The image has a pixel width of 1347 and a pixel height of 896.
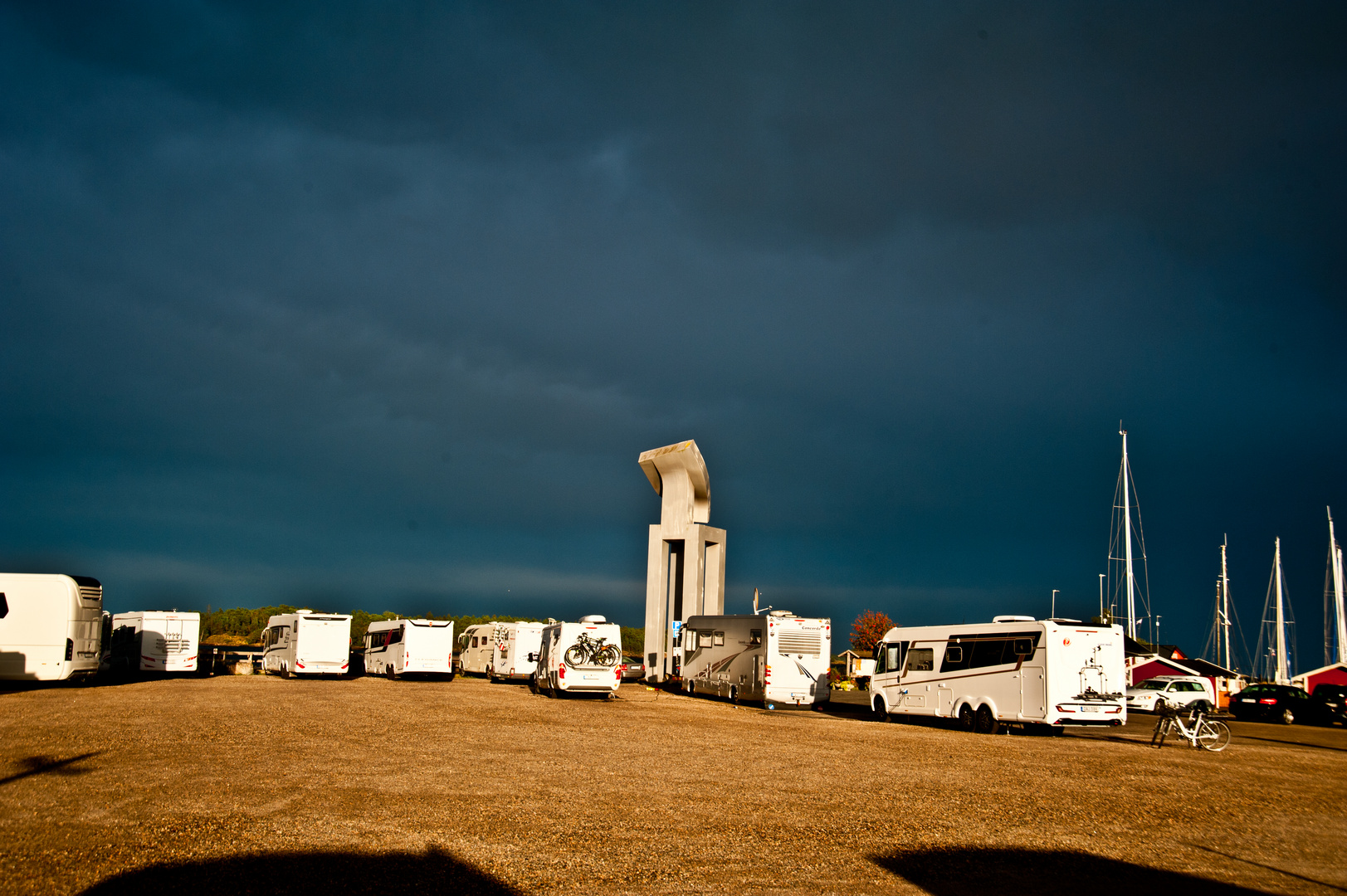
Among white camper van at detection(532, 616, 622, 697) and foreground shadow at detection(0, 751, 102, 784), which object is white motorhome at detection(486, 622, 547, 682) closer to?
white camper van at detection(532, 616, 622, 697)

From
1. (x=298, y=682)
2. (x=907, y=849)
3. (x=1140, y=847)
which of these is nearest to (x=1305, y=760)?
(x=1140, y=847)

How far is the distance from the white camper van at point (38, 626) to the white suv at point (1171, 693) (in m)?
34.9

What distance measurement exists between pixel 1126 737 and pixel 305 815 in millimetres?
21585

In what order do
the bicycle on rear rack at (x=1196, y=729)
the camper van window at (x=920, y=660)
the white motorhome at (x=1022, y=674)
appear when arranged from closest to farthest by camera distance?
1. the bicycle on rear rack at (x=1196, y=729)
2. the white motorhome at (x=1022, y=674)
3. the camper van window at (x=920, y=660)

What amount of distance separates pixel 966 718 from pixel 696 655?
13107 millimetres

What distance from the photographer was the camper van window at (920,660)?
26203 mm

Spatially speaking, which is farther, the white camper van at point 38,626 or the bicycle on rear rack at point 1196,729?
the white camper van at point 38,626

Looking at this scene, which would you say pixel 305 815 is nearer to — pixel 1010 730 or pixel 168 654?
pixel 1010 730

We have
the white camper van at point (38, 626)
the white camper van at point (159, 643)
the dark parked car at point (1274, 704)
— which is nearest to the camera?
the white camper van at point (38, 626)

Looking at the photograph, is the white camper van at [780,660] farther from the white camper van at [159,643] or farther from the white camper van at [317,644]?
the white camper van at [159,643]

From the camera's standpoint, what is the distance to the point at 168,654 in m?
38.5

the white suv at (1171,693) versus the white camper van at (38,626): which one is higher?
the white camper van at (38,626)

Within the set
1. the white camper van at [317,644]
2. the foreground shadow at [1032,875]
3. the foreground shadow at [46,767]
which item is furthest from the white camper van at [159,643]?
the foreground shadow at [1032,875]

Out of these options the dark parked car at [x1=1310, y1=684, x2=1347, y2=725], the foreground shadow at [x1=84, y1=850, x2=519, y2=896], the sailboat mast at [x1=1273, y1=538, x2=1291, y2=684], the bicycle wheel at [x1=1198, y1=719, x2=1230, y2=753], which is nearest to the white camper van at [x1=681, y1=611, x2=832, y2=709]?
the bicycle wheel at [x1=1198, y1=719, x2=1230, y2=753]
